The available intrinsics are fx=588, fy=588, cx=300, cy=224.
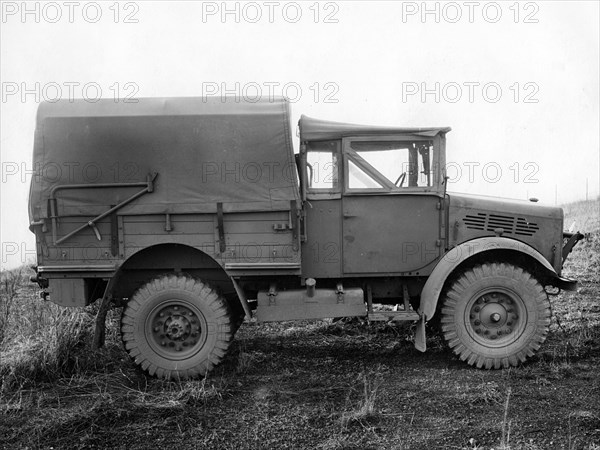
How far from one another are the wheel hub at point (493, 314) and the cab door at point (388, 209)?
2.12ft

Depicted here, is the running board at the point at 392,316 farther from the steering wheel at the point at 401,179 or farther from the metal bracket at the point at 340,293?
the steering wheel at the point at 401,179

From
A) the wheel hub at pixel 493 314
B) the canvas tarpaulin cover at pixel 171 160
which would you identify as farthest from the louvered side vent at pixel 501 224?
the canvas tarpaulin cover at pixel 171 160

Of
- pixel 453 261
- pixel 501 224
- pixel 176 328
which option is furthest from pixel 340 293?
pixel 501 224

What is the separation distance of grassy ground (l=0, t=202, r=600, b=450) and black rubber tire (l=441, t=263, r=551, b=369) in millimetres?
191

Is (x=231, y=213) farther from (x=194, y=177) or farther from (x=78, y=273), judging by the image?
(x=78, y=273)

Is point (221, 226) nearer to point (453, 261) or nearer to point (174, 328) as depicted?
point (174, 328)

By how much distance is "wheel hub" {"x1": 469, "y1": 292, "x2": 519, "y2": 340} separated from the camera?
6.12 metres

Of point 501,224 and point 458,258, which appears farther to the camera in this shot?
point 501,224

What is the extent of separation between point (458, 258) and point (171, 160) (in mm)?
3050

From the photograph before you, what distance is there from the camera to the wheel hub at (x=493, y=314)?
6121mm

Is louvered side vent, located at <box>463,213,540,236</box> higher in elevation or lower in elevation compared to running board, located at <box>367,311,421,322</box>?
higher

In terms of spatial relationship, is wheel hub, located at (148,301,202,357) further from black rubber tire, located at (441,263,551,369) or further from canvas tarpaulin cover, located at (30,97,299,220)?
black rubber tire, located at (441,263,551,369)

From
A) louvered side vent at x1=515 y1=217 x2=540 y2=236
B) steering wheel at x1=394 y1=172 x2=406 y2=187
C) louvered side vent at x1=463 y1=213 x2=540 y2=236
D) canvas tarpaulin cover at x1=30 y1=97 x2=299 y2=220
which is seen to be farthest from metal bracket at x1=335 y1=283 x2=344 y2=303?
louvered side vent at x1=515 y1=217 x2=540 y2=236

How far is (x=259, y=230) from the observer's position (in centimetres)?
582
